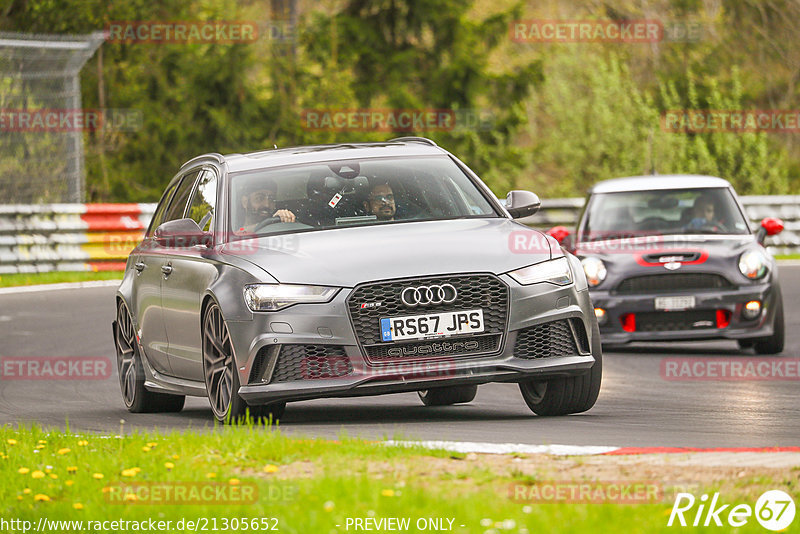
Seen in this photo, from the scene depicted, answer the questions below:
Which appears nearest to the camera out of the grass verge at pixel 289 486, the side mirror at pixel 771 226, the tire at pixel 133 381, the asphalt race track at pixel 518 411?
the grass verge at pixel 289 486

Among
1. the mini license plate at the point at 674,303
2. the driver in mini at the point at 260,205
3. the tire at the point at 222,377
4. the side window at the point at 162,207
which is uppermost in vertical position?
the driver in mini at the point at 260,205

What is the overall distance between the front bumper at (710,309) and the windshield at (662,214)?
34.9 inches

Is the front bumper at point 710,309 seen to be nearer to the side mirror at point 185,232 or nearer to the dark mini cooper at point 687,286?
the dark mini cooper at point 687,286

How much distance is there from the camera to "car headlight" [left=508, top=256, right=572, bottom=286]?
8727mm

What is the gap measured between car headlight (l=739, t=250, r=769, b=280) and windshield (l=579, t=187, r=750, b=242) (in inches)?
24.2

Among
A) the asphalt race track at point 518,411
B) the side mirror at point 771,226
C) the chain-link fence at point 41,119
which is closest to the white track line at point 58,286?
the chain-link fence at point 41,119

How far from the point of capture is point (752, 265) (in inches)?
565

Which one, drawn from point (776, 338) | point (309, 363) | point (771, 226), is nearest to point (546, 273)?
point (309, 363)

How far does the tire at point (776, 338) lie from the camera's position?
14305 mm

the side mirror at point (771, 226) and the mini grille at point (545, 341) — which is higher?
the mini grille at point (545, 341)

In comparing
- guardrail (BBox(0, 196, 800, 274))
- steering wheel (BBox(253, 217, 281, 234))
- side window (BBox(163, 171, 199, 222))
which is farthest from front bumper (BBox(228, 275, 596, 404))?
guardrail (BBox(0, 196, 800, 274))

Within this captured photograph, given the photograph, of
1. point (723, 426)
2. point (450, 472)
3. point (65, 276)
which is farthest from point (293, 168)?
point (65, 276)

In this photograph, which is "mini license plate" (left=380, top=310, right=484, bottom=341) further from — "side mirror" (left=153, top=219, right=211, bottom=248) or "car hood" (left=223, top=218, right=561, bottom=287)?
"side mirror" (left=153, top=219, right=211, bottom=248)

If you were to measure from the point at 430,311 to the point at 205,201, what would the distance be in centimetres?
237
